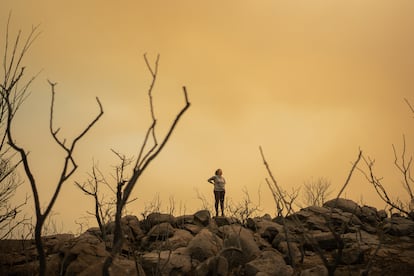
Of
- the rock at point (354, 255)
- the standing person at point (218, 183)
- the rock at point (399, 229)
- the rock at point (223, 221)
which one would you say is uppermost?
the standing person at point (218, 183)

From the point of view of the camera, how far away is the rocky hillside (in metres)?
8.85

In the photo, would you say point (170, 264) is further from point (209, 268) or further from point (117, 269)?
point (117, 269)

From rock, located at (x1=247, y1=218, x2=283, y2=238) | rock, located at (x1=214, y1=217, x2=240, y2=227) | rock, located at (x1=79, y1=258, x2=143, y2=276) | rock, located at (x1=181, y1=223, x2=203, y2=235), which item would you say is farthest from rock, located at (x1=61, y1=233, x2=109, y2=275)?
rock, located at (x1=247, y1=218, x2=283, y2=238)

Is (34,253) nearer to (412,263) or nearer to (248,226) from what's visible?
(248,226)

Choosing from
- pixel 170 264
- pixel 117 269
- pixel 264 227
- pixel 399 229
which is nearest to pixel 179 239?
pixel 170 264

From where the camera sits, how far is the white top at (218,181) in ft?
47.1

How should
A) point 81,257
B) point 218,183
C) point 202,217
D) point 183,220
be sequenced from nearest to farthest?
point 81,257, point 218,183, point 183,220, point 202,217

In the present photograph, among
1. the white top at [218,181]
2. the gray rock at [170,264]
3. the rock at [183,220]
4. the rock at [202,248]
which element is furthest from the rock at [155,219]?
the gray rock at [170,264]

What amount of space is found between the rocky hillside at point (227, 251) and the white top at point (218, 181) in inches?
64.6

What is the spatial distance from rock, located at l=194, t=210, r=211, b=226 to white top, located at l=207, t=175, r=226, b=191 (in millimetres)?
2044

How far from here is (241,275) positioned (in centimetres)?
1006

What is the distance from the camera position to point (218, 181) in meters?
14.4

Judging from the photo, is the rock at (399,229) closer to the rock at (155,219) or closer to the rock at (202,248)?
the rock at (202,248)

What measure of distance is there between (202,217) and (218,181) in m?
2.40
